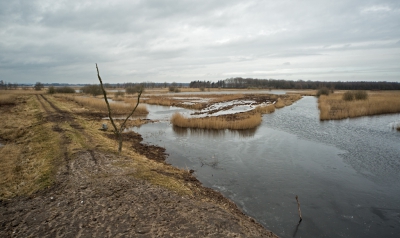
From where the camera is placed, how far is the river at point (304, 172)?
266 inches

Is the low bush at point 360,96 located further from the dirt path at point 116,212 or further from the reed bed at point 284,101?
the dirt path at point 116,212

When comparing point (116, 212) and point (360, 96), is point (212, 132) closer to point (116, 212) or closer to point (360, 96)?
point (116, 212)

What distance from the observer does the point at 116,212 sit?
564cm

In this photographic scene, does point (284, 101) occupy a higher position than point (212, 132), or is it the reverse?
point (284, 101)

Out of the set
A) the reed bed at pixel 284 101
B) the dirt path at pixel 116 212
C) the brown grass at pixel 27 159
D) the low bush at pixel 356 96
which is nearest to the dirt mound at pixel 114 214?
the dirt path at pixel 116 212

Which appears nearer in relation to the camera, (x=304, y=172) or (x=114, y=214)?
(x=114, y=214)

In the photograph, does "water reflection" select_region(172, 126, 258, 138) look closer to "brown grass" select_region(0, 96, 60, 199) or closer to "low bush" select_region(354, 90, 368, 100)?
"brown grass" select_region(0, 96, 60, 199)

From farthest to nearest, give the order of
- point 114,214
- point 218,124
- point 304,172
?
point 218,124 → point 304,172 → point 114,214

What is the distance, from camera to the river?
6766mm

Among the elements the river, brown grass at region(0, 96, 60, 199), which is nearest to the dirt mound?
brown grass at region(0, 96, 60, 199)

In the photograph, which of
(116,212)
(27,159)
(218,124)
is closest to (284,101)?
(218,124)

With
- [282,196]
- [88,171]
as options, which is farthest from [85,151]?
[282,196]

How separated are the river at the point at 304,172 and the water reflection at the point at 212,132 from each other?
3.0 inches

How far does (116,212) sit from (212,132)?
1355cm
